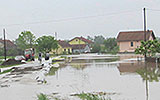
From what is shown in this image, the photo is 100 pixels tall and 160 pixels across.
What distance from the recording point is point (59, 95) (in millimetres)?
12281

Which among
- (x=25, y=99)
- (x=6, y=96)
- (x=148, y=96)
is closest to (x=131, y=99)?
(x=148, y=96)

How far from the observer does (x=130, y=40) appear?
81750 mm

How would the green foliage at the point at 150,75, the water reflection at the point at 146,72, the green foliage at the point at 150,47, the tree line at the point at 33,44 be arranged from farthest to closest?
the tree line at the point at 33,44 → the green foliage at the point at 150,47 → the green foliage at the point at 150,75 → the water reflection at the point at 146,72


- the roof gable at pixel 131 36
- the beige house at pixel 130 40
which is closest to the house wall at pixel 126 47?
the beige house at pixel 130 40

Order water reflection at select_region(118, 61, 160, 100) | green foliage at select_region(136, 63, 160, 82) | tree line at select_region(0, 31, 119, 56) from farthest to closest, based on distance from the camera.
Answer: tree line at select_region(0, 31, 119, 56) → green foliage at select_region(136, 63, 160, 82) → water reflection at select_region(118, 61, 160, 100)

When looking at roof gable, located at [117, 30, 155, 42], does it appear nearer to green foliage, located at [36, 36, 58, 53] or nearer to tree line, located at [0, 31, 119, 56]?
tree line, located at [0, 31, 119, 56]

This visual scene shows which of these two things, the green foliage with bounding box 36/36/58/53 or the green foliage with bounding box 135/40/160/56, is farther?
the green foliage with bounding box 36/36/58/53

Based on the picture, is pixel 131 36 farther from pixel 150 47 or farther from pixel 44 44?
pixel 150 47

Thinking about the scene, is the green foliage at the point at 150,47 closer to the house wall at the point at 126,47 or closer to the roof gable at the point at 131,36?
the roof gable at the point at 131,36

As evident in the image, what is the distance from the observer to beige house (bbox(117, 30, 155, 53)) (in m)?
80.9

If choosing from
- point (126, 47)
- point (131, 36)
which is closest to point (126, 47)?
point (126, 47)

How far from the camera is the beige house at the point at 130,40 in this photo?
265ft

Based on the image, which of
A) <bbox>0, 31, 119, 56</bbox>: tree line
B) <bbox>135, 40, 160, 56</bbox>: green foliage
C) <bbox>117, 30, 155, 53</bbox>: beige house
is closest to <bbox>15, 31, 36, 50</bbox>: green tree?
<bbox>0, 31, 119, 56</bbox>: tree line

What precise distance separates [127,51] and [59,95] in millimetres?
71687
